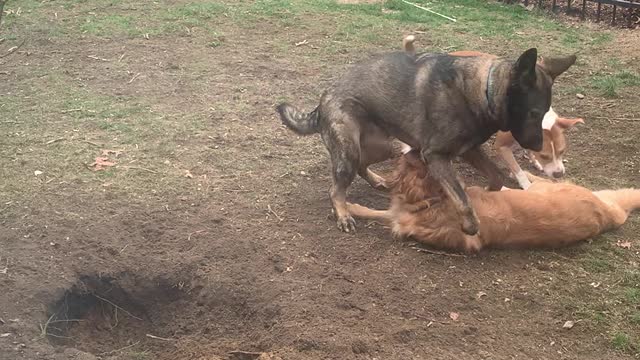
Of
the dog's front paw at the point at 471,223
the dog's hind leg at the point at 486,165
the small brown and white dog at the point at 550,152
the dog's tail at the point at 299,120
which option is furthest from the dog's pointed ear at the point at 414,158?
the small brown and white dog at the point at 550,152

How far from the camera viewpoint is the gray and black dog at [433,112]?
15.6ft

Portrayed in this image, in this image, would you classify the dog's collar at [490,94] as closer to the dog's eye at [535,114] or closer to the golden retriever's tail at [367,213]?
the dog's eye at [535,114]

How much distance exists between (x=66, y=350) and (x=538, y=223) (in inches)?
127

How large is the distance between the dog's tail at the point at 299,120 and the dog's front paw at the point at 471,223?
1405mm

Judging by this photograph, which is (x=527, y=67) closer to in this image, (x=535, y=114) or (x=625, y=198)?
(x=535, y=114)

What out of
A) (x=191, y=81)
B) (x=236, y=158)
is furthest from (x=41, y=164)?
(x=191, y=81)

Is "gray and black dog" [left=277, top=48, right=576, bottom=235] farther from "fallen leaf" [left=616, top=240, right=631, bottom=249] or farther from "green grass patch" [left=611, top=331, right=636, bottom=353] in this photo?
"green grass patch" [left=611, top=331, right=636, bottom=353]

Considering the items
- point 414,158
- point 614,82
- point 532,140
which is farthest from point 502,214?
point 614,82

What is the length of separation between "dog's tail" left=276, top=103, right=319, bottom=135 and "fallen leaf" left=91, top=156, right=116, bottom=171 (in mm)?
1559

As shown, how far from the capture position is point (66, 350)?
4188 millimetres

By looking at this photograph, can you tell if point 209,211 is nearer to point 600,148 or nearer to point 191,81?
point 191,81

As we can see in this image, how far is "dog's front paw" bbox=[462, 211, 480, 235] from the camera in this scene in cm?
515

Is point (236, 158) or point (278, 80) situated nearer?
point (236, 158)

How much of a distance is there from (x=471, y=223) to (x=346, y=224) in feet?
3.06
